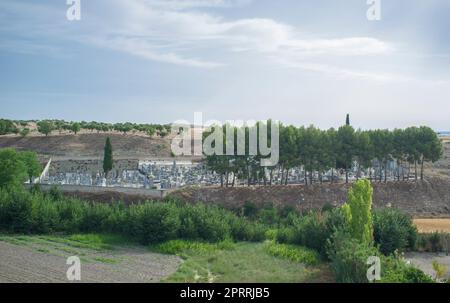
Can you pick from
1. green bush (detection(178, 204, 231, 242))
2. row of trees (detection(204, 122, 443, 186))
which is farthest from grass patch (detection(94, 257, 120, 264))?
row of trees (detection(204, 122, 443, 186))

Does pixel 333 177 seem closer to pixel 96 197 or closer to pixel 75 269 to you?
pixel 96 197

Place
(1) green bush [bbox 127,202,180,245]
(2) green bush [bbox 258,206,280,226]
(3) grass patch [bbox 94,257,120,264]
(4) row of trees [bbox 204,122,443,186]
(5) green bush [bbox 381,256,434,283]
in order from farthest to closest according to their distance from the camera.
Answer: (4) row of trees [bbox 204,122,443,186] → (2) green bush [bbox 258,206,280,226] → (1) green bush [bbox 127,202,180,245] → (3) grass patch [bbox 94,257,120,264] → (5) green bush [bbox 381,256,434,283]

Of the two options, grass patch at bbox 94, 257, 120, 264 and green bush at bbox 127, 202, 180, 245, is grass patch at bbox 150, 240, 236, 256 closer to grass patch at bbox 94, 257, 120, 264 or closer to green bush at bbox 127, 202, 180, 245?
green bush at bbox 127, 202, 180, 245

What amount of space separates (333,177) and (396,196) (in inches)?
263

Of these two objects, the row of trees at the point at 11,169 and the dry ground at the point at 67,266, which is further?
the row of trees at the point at 11,169

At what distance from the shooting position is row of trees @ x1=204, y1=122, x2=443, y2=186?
4653 cm

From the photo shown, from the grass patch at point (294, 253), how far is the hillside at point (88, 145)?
181 ft

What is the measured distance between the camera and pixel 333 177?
1994 inches

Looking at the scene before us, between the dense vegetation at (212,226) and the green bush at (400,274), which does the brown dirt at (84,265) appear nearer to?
the dense vegetation at (212,226)

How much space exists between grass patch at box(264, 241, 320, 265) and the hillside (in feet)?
181

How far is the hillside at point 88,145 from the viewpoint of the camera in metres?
73.2

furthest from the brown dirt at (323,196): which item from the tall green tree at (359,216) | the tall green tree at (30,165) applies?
the tall green tree at (359,216)

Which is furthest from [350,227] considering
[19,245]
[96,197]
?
[96,197]

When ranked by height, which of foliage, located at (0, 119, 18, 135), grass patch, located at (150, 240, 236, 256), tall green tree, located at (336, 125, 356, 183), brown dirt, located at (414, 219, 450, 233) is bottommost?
brown dirt, located at (414, 219, 450, 233)
